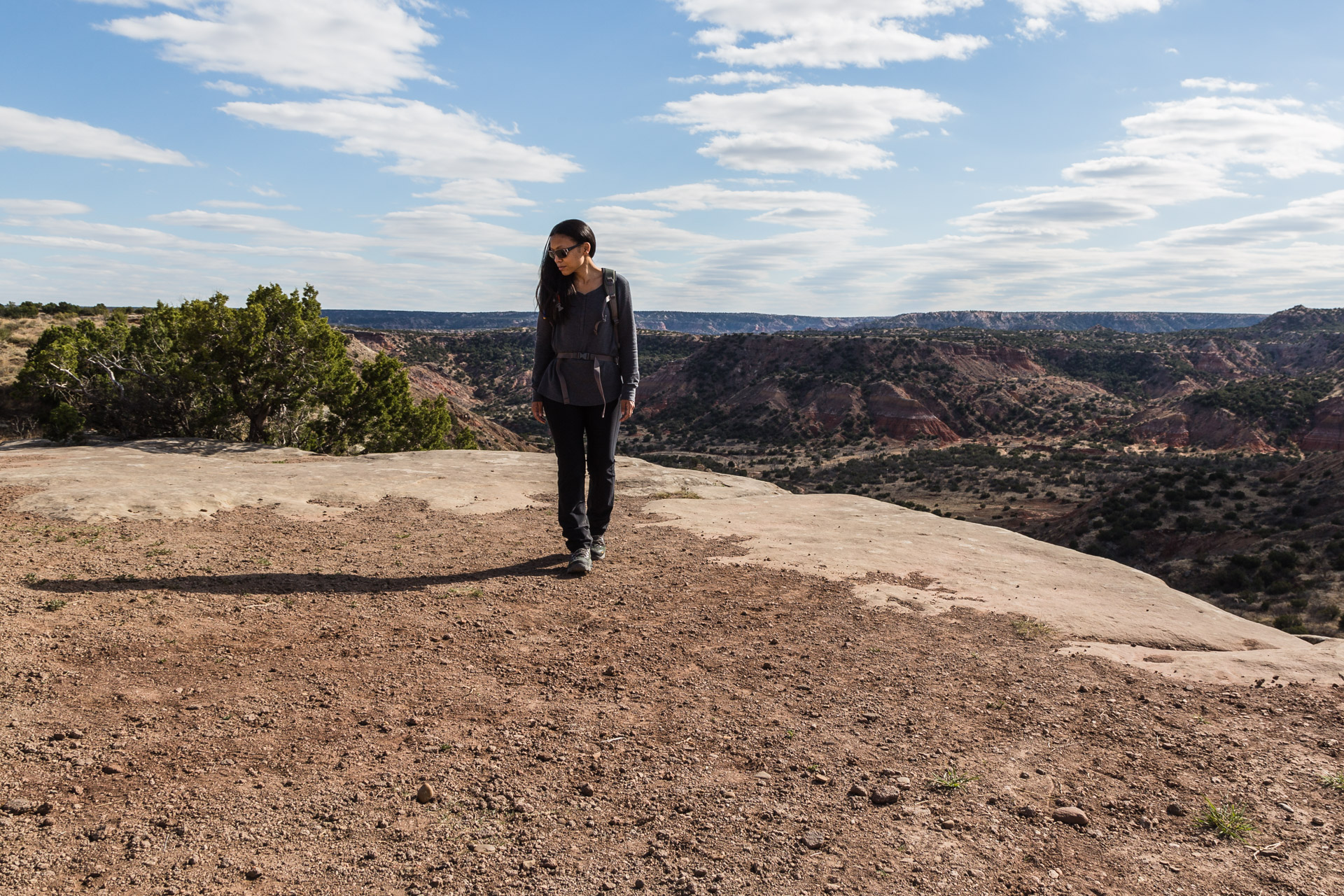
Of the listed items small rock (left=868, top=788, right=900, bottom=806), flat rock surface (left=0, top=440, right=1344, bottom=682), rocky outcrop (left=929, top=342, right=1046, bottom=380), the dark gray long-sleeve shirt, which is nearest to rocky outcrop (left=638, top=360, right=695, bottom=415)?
rocky outcrop (left=929, top=342, right=1046, bottom=380)

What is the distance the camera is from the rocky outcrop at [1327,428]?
183 feet

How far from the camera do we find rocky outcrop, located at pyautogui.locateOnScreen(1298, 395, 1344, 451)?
55875 millimetres

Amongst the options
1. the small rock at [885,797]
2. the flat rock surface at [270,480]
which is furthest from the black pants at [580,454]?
the small rock at [885,797]

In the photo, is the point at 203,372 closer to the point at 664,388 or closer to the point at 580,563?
the point at 580,563

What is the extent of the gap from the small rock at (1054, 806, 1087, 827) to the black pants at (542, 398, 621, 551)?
3.62 m

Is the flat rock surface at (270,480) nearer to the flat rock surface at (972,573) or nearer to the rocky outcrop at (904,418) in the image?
the flat rock surface at (972,573)

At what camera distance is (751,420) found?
254ft

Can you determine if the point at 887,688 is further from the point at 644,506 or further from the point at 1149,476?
the point at 1149,476

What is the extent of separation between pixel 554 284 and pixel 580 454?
1.29 metres

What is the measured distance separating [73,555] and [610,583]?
147 inches

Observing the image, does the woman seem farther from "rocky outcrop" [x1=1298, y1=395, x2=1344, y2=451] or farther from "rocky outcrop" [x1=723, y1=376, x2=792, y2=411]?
"rocky outcrop" [x1=723, y1=376, x2=792, y2=411]

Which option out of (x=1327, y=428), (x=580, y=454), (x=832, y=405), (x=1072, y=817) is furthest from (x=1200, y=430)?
(x=1072, y=817)

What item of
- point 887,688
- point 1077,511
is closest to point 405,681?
point 887,688

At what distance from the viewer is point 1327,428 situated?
5716cm
